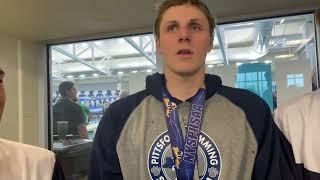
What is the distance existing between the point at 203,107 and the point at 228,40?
1.53 m

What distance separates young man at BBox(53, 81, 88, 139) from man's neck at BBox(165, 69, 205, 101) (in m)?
1.99

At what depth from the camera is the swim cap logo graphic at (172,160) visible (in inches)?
40.4

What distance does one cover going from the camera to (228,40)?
2512 millimetres

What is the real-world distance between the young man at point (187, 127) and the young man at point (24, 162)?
0.41 ft

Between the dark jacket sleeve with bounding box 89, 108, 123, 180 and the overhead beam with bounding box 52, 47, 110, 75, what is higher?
the overhead beam with bounding box 52, 47, 110, 75

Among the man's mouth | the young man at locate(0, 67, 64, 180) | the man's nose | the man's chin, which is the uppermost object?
the man's nose

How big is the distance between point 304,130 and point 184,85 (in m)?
0.38

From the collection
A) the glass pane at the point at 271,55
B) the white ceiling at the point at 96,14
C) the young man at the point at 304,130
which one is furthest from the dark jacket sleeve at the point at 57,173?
the glass pane at the point at 271,55

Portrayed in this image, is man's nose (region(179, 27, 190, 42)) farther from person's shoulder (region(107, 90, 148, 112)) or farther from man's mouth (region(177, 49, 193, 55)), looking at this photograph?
person's shoulder (region(107, 90, 148, 112))

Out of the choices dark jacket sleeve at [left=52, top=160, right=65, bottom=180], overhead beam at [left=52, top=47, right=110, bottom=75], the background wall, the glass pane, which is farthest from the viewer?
overhead beam at [left=52, top=47, right=110, bottom=75]

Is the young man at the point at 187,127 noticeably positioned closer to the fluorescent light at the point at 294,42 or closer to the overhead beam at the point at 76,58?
the fluorescent light at the point at 294,42

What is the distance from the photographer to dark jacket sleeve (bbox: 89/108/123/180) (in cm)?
107

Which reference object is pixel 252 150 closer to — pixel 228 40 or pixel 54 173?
pixel 54 173

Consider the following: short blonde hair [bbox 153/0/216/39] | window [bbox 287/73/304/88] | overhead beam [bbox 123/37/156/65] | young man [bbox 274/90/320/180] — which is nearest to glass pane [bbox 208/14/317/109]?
window [bbox 287/73/304/88]
